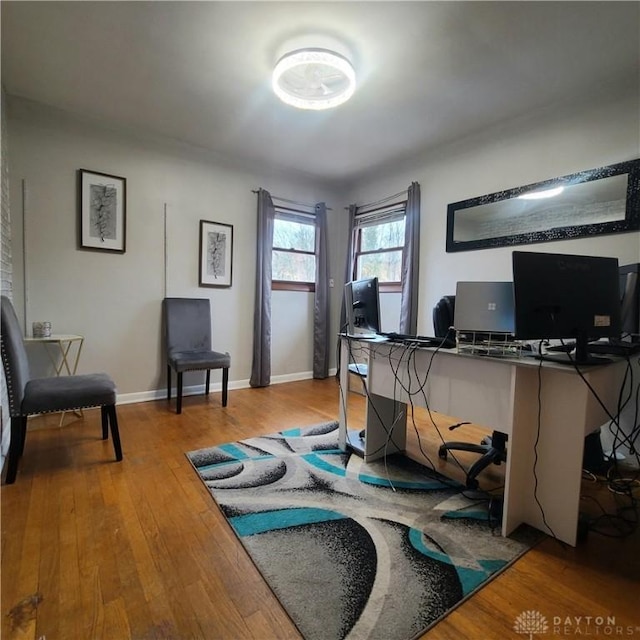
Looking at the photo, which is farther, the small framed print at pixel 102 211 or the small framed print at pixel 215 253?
the small framed print at pixel 215 253

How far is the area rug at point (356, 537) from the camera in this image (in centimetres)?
114

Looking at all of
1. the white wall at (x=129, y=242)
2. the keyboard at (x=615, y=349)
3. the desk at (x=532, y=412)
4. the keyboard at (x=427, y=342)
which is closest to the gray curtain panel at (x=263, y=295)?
the white wall at (x=129, y=242)

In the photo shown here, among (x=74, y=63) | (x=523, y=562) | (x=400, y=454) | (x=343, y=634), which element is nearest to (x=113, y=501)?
(x=343, y=634)

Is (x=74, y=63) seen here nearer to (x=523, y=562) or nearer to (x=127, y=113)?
(x=127, y=113)

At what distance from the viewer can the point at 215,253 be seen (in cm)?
378

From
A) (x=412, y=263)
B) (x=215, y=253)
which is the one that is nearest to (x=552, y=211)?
(x=412, y=263)

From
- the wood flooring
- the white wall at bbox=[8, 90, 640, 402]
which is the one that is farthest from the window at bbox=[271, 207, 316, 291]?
the wood flooring

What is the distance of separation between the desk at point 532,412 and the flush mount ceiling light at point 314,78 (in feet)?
6.16

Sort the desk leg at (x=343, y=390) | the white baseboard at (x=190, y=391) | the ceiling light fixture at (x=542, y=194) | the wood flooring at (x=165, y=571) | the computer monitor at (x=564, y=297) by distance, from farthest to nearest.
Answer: the white baseboard at (x=190, y=391)
the ceiling light fixture at (x=542, y=194)
the desk leg at (x=343, y=390)
the computer monitor at (x=564, y=297)
the wood flooring at (x=165, y=571)

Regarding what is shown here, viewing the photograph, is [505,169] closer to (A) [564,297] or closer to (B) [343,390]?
(A) [564,297]

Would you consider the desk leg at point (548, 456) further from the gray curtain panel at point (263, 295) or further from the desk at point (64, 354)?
the desk at point (64, 354)

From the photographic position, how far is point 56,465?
6.81ft

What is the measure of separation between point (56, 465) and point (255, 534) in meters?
1.45

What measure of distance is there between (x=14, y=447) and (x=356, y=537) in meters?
1.91
